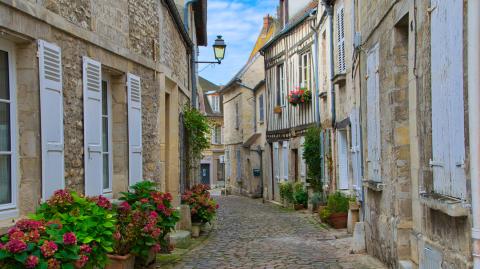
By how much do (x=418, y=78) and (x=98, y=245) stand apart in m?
3.01

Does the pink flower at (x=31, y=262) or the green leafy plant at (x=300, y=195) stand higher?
the pink flower at (x=31, y=262)

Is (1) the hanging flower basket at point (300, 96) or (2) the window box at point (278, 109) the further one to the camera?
(2) the window box at point (278, 109)

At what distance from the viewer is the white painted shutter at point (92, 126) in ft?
20.6

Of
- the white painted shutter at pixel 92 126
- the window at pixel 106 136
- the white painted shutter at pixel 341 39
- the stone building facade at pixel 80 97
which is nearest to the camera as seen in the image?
the stone building facade at pixel 80 97

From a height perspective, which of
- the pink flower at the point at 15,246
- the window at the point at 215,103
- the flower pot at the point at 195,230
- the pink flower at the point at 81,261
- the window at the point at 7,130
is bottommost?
the flower pot at the point at 195,230

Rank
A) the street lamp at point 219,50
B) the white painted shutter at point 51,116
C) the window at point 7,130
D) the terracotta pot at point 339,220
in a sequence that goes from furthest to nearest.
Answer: the street lamp at point 219,50 → the terracotta pot at point 339,220 → the white painted shutter at point 51,116 → the window at point 7,130

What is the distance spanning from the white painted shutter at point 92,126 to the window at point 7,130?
127 cm

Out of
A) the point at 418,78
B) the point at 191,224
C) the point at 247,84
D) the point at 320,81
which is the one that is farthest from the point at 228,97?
the point at 418,78

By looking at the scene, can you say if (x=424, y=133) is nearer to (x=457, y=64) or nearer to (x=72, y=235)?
(x=457, y=64)

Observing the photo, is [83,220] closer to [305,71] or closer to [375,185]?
[375,185]

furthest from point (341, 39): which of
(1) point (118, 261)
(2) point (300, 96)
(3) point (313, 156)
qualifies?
(1) point (118, 261)

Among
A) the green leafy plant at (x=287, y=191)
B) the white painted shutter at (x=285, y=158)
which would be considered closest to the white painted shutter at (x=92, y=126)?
the green leafy plant at (x=287, y=191)

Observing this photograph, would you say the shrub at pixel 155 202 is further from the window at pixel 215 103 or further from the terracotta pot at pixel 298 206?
the window at pixel 215 103

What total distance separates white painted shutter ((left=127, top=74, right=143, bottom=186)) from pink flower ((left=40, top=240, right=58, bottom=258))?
3.71m
